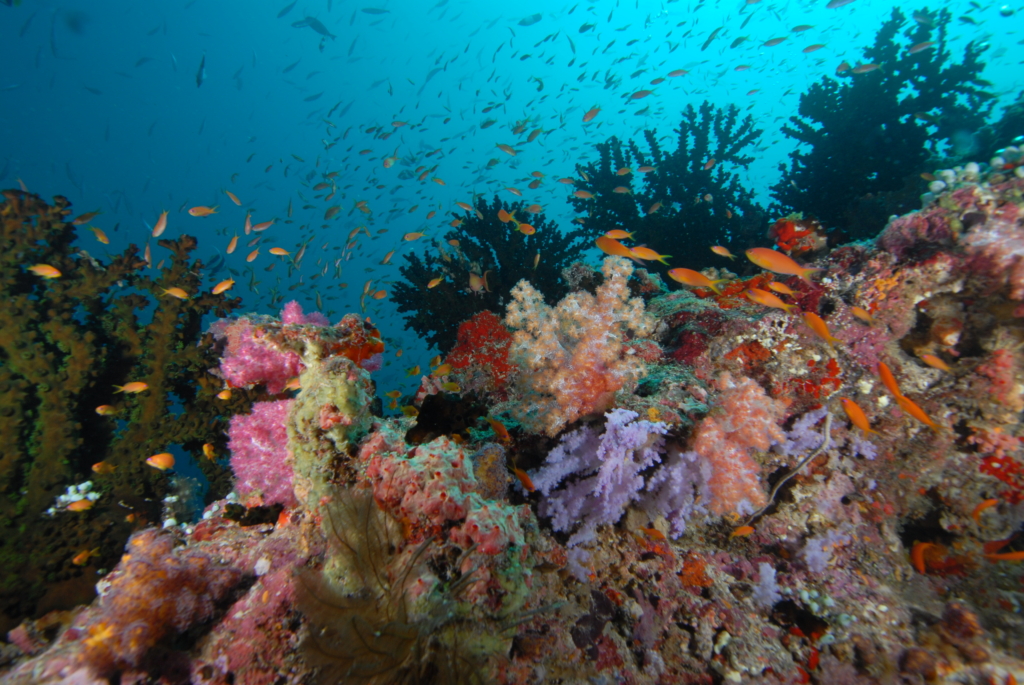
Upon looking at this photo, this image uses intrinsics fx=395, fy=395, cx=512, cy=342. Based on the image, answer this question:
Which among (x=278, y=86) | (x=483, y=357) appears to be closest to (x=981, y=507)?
(x=483, y=357)

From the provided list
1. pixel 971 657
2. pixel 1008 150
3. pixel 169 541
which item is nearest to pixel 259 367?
pixel 169 541

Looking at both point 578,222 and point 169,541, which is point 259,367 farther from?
point 578,222

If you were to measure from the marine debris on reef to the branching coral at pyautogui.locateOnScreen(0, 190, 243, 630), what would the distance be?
1004 millimetres

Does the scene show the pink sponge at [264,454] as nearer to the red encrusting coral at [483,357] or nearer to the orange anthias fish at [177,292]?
the red encrusting coral at [483,357]

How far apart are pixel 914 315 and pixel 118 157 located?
118 metres

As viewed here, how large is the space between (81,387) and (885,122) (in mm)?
16461

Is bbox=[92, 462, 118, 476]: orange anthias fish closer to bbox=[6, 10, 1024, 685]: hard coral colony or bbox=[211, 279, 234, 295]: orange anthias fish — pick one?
bbox=[6, 10, 1024, 685]: hard coral colony

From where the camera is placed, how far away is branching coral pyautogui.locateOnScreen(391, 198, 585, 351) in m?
7.82

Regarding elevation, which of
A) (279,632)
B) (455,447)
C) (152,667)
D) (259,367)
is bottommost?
(279,632)

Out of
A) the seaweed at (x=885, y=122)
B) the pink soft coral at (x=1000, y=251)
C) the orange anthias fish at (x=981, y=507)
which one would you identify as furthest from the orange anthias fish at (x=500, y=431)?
the seaweed at (x=885, y=122)

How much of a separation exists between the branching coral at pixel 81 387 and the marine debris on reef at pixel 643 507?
100 cm

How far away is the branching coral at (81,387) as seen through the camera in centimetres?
452

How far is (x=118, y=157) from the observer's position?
79.2 metres

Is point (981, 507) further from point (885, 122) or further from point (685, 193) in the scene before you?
point (885, 122)
